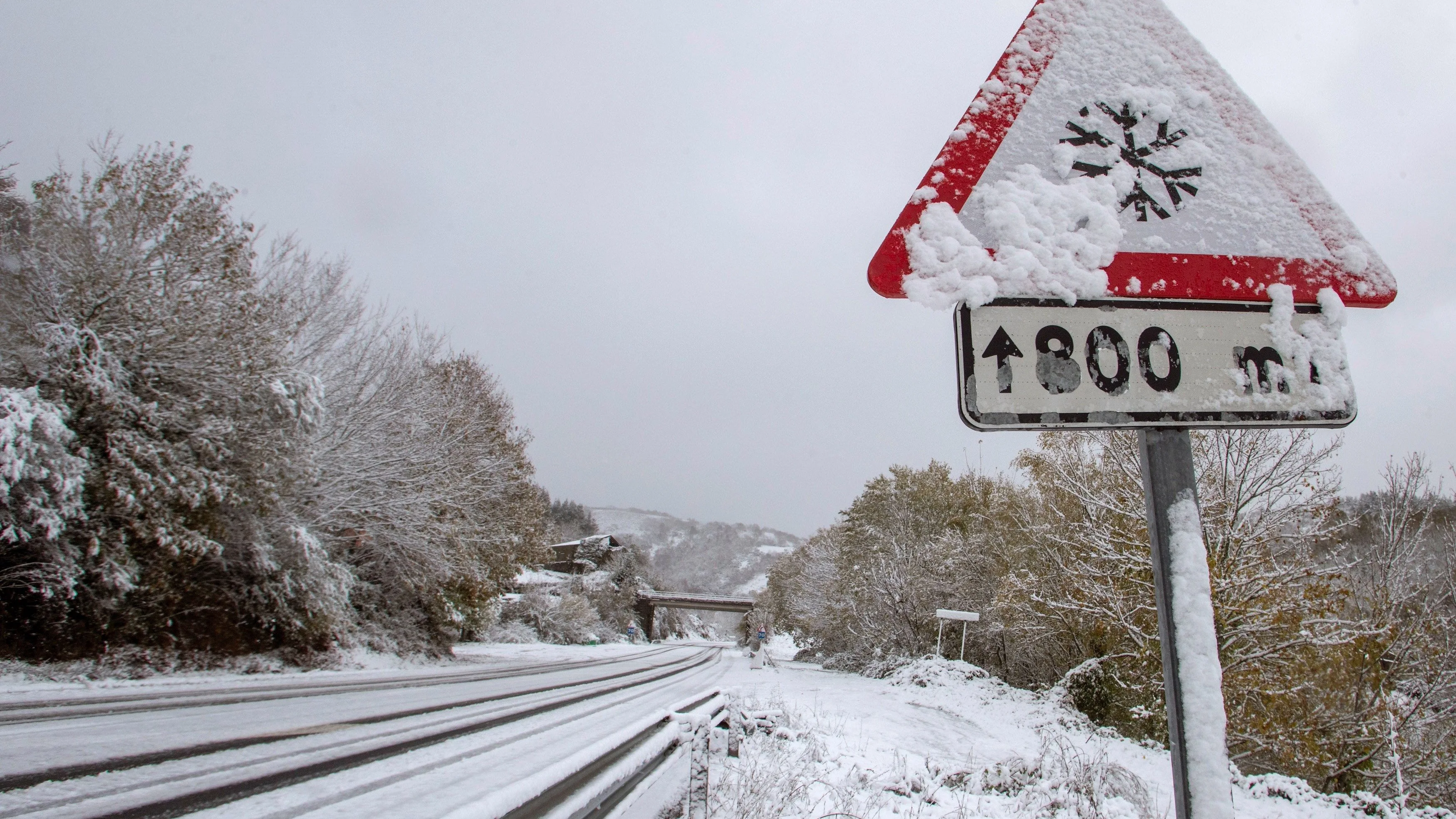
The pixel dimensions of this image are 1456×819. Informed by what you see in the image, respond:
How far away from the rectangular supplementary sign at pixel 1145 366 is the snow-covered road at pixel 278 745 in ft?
9.98

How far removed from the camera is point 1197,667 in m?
1.09

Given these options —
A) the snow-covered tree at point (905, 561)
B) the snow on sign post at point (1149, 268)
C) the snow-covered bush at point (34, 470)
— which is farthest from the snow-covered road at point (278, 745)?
the snow-covered tree at point (905, 561)

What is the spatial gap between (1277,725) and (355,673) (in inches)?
561

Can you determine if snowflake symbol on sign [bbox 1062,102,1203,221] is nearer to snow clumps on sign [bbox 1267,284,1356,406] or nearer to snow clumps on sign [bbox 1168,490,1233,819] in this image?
snow clumps on sign [bbox 1267,284,1356,406]

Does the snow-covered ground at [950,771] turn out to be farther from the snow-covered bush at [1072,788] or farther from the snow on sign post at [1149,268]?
the snow on sign post at [1149,268]

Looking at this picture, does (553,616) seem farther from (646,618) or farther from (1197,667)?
(1197,667)

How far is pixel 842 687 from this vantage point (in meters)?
17.5

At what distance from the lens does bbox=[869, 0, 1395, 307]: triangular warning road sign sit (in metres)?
1.29

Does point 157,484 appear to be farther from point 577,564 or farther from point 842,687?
→ point 577,564

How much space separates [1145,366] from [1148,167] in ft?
1.53

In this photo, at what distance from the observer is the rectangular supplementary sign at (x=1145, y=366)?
1146 mm

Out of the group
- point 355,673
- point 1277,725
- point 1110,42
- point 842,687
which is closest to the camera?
point 1110,42

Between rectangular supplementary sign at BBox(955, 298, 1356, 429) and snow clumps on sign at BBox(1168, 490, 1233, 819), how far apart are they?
0.20 m

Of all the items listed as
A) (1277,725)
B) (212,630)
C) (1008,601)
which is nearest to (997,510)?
(1008,601)
